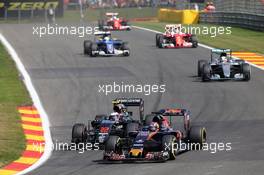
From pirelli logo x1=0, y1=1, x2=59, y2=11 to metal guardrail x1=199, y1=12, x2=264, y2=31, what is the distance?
16.8 meters

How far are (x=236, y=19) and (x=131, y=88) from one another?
29.7 metres

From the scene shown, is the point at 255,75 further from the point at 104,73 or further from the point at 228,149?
the point at 228,149

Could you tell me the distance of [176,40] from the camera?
4572 cm

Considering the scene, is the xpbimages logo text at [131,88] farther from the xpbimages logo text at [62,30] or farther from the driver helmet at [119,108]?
the xpbimages logo text at [62,30]

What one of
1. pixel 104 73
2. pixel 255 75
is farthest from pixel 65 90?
pixel 255 75

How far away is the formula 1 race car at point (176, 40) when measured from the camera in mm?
45438

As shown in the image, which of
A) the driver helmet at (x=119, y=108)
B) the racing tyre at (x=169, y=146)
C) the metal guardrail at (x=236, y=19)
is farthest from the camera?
the metal guardrail at (x=236, y=19)

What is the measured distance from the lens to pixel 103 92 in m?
30.8

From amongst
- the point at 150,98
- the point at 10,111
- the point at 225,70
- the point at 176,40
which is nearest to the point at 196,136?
the point at 10,111

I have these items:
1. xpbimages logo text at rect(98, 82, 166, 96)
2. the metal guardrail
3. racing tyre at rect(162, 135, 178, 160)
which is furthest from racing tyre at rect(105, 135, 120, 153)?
the metal guardrail

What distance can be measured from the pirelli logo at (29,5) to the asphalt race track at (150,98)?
25.0 m

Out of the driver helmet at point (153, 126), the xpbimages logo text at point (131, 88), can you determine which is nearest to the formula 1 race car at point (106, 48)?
the xpbimages logo text at point (131, 88)

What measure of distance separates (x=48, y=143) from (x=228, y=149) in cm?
472

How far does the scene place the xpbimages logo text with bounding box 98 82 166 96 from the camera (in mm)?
30914
